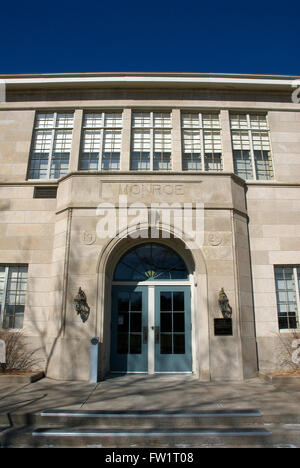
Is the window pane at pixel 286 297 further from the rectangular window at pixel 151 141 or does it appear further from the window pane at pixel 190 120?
the window pane at pixel 190 120

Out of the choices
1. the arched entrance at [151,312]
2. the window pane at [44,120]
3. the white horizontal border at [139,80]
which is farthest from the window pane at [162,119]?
the arched entrance at [151,312]

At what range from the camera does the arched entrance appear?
9.23 meters

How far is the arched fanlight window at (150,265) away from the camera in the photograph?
9.90m

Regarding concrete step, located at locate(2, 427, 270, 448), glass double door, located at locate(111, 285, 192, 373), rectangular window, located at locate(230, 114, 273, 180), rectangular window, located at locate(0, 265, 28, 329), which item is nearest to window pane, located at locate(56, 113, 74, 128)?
rectangular window, located at locate(0, 265, 28, 329)

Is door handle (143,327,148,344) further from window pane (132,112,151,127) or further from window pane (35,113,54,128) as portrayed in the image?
window pane (35,113,54,128)

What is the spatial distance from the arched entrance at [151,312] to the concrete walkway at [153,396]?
696 millimetres

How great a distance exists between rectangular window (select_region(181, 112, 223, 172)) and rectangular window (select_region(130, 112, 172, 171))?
0.61 metres

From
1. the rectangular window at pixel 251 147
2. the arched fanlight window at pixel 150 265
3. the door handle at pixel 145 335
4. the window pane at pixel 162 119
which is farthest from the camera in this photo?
the window pane at pixel 162 119

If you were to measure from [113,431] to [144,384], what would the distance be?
2851 mm

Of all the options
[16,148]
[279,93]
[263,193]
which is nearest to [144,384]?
[263,193]

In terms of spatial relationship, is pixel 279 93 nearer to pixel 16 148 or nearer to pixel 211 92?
pixel 211 92

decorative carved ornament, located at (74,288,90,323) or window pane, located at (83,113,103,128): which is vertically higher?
window pane, located at (83,113,103,128)

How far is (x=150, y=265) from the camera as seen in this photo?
9.98 metres

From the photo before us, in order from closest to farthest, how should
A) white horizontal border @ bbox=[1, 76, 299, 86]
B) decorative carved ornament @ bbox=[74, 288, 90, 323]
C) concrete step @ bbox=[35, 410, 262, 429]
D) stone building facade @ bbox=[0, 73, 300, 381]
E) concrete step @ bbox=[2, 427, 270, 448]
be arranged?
concrete step @ bbox=[2, 427, 270, 448], concrete step @ bbox=[35, 410, 262, 429], decorative carved ornament @ bbox=[74, 288, 90, 323], stone building facade @ bbox=[0, 73, 300, 381], white horizontal border @ bbox=[1, 76, 299, 86]
